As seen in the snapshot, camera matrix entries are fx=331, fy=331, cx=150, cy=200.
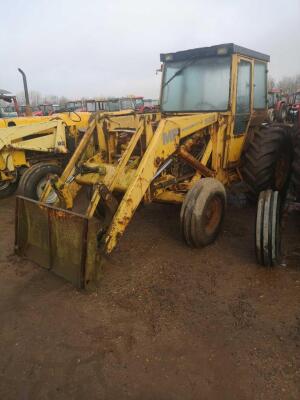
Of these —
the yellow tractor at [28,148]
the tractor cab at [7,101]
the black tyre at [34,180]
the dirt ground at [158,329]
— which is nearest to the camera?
the dirt ground at [158,329]

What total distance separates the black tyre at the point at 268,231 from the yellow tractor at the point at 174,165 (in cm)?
68

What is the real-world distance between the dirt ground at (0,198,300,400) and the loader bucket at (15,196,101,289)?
0.23m

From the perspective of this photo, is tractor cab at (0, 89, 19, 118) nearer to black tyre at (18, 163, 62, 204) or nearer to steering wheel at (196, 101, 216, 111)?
Result: black tyre at (18, 163, 62, 204)

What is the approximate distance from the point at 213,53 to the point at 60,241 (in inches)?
137

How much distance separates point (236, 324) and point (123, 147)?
3.02 metres

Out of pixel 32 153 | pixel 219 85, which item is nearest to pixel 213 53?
pixel 219 85

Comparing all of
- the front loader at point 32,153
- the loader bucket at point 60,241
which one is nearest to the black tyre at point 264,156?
the loader bucket at point 60,241

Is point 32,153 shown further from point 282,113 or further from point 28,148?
point 282,113

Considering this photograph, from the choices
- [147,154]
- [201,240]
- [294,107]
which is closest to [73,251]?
[147,154]

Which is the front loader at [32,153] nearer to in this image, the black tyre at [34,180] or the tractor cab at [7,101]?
the black tyre at [34,180]

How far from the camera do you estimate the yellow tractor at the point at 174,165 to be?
3568 mm

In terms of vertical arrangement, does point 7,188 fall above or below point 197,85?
below

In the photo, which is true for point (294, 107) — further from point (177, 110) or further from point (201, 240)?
point (201, 240)

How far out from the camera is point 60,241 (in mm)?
3562
